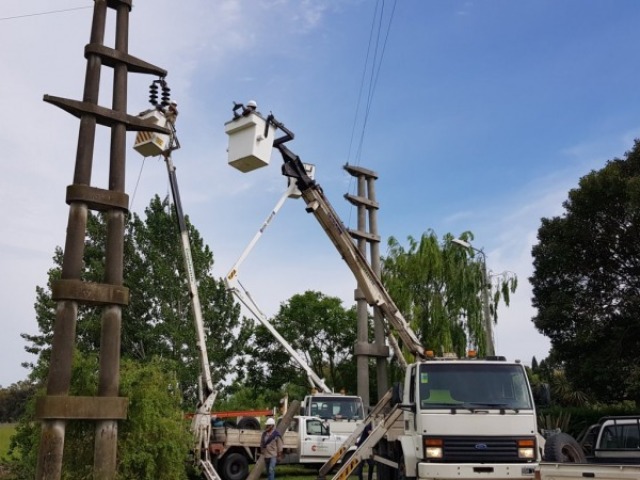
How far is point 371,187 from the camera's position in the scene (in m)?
26.1

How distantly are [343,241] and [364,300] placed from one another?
23.6 feet

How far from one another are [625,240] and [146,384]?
19.2 metres

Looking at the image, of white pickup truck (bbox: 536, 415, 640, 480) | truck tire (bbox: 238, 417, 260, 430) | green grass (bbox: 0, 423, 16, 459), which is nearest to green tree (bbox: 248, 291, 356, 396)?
green grass (bbox: 0, 423, 16, 459)

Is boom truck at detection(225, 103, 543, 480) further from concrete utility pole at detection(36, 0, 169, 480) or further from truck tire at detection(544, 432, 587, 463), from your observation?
concrete utility pole at detection(36, 0, 169, 480)

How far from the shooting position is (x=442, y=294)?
106 feet

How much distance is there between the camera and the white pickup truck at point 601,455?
734 cm

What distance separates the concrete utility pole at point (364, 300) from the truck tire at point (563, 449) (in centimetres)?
1345

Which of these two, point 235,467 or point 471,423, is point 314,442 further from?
point 471,423

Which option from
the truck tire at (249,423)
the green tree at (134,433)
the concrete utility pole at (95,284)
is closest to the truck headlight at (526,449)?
the green tree at (134,433)

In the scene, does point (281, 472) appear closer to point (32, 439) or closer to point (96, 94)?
point (32, 439)

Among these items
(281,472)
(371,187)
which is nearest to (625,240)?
(371,187)

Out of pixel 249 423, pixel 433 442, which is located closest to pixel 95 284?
pixel 433 442

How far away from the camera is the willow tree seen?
31078 mm

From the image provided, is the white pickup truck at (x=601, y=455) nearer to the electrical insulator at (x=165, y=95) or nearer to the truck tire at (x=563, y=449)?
the truck tire at (x=563, y=449)
